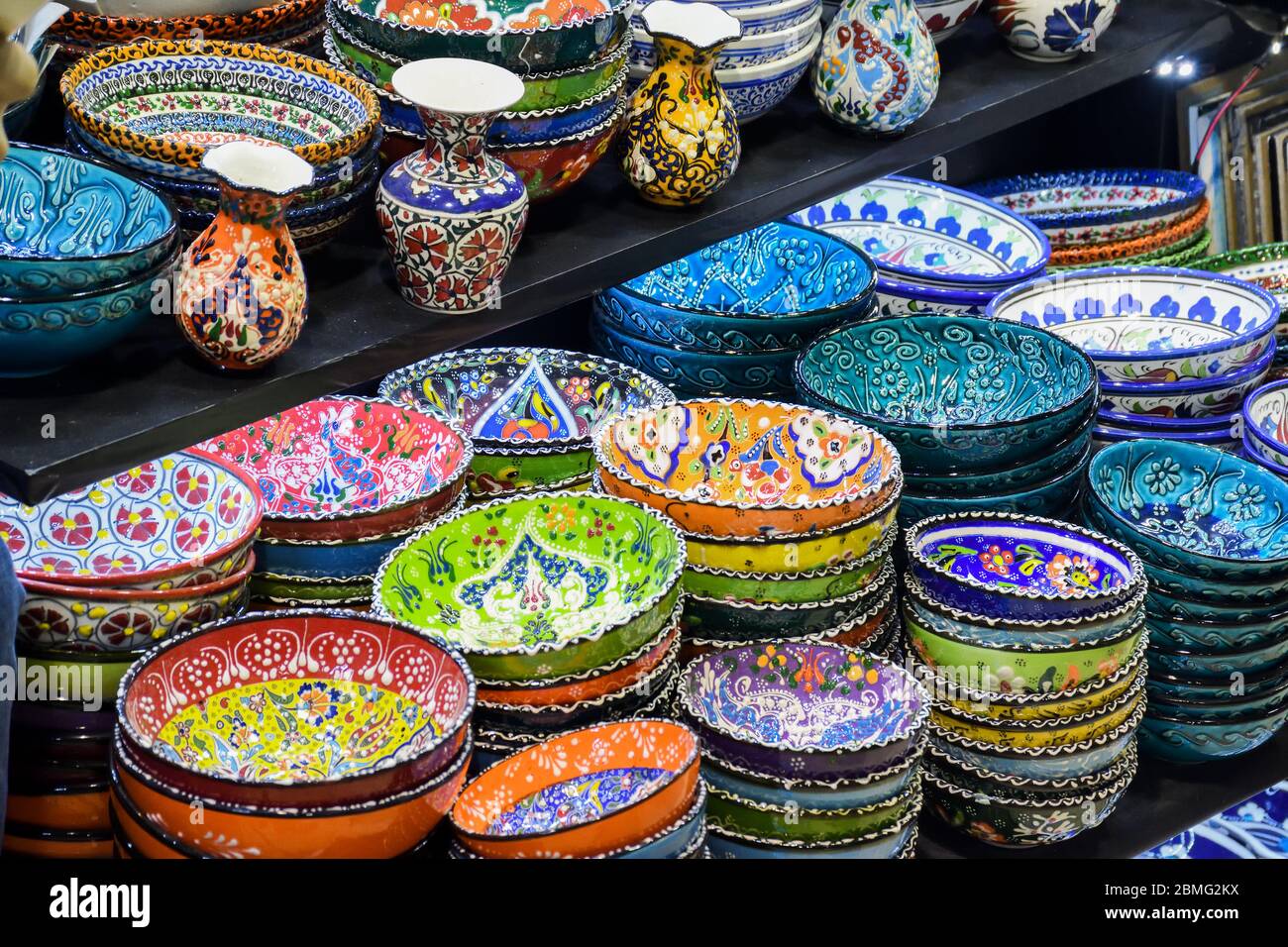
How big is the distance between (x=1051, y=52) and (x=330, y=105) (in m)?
1.21

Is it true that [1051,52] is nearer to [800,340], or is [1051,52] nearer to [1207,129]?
[800,340]

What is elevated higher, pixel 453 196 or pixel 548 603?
pixel 453 196

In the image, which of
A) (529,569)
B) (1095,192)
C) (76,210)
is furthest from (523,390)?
(1095,192)

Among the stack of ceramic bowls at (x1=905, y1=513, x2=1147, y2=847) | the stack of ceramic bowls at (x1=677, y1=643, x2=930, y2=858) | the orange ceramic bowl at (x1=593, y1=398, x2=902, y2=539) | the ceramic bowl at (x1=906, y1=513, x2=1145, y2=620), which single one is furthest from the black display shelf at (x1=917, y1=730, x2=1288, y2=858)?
the orange ceramic bowl at (x1=593, y1=398, x2=902, y2=539)

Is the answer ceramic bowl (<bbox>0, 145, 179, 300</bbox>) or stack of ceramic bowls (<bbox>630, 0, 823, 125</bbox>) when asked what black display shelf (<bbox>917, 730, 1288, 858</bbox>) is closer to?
stack of ceramic bowls (<bbox>630, 0, 823, 125</bbox>)

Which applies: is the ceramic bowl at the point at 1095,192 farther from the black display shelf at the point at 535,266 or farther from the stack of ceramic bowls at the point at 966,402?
the stack of ceramic bowls at the point at 966,402

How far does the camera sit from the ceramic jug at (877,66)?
254cm

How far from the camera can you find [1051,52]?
288 centimetres

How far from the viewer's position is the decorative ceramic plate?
7.26 ft

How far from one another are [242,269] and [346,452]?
0.63m

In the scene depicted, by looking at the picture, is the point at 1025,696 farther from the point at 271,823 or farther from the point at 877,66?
the point at 271,823

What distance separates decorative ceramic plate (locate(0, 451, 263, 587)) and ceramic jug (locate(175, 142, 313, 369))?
29 cm

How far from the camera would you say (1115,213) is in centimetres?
340
